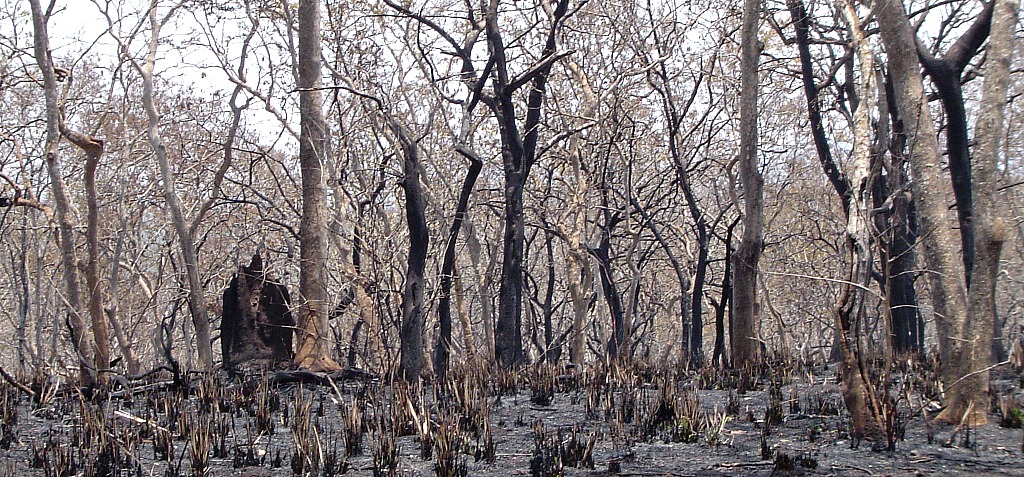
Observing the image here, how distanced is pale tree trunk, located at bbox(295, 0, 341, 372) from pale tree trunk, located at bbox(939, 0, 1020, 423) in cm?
576

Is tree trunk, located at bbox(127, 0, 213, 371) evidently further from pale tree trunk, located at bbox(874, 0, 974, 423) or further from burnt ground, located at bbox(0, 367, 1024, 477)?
pale tree trunk, located at bbox(874, 0, 974, 423)

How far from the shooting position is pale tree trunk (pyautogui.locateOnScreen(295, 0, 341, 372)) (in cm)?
870

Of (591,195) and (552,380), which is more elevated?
(591,195)

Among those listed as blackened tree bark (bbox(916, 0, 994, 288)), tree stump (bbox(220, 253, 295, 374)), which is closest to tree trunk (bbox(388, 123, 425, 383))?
tree stump (bbox(220, 253, 295, 374))

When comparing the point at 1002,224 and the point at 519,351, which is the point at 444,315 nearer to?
the point at 519,351

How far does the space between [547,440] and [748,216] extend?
4301 millimetres

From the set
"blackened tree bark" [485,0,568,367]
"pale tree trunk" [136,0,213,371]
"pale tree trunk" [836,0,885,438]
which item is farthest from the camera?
"pale tree trunk" [136,0,213,371]

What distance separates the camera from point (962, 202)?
23.3 ft

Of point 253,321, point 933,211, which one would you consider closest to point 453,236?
point 253,321

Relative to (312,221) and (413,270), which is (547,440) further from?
(312,221)

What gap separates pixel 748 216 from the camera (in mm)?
8523

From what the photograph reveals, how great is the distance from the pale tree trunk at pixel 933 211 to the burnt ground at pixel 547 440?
1.06 ft

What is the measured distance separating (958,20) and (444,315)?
910cm

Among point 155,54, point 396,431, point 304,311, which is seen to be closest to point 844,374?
point 396,431
